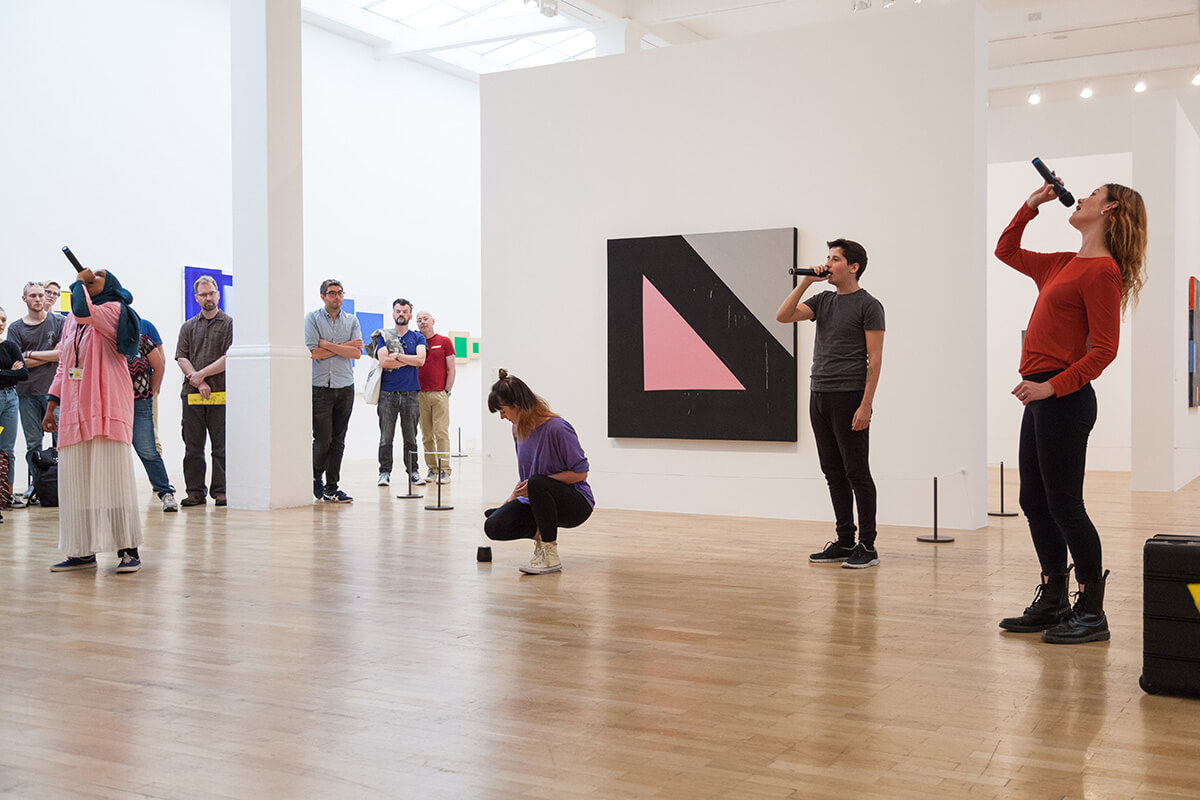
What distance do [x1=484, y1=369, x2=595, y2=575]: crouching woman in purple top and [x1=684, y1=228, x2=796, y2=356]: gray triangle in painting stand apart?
2530mm

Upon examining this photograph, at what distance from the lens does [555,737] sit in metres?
2.67

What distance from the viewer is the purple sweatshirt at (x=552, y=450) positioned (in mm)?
5004

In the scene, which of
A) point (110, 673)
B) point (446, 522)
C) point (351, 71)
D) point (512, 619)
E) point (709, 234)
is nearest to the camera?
point (110, 673)

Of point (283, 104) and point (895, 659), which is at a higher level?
point (283, 104)

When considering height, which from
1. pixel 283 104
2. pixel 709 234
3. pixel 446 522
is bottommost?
pixel 446 522

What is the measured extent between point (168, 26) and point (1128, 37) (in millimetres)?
10617

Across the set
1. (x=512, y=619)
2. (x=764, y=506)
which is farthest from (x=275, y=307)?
(x=512, y=619)

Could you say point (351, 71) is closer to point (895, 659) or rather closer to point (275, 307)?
point (275, 307)

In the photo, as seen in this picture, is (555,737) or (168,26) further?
(168,26)

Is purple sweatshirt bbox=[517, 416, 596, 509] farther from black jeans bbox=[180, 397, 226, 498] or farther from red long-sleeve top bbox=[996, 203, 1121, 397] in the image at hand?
black jeans bbox=[180, 397, 226, 498]

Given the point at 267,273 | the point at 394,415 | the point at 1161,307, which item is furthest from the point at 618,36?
the point at 1161,307

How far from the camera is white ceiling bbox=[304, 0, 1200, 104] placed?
1134cm

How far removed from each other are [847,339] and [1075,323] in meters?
1.72

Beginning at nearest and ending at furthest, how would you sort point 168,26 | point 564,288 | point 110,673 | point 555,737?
point 555,737, point 110,673, point 564,288, point 168,26
